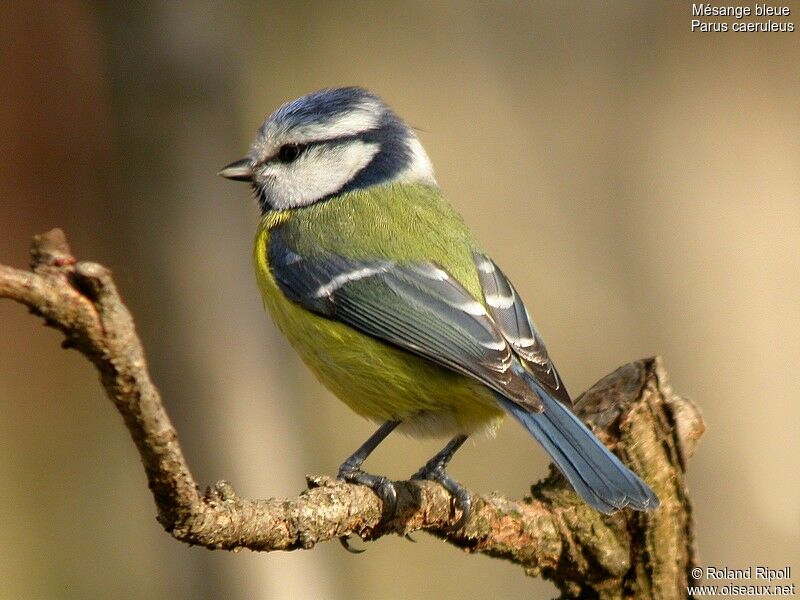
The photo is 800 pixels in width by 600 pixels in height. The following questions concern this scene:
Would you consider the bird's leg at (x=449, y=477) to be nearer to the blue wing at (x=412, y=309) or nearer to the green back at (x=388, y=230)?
the blue wing at (x=412, y=309)

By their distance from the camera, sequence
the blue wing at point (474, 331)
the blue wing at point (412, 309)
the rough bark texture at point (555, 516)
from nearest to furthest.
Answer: the rough bark texture at point (555, 516) → the blue wing at point (474, 331) → the blue wing at point (412, 309)

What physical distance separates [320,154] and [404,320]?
74 centimetres

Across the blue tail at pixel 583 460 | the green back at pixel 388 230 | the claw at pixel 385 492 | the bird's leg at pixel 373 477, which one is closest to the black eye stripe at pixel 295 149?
the green back at pixel 388 230

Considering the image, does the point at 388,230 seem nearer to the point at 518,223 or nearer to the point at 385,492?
the point at 385,492

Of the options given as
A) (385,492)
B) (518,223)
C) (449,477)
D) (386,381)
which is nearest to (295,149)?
(386,381)

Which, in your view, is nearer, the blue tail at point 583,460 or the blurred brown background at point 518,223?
the blue tail at point 583,460

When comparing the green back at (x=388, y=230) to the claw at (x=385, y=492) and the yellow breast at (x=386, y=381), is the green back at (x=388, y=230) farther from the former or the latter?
the claw at (x=385, y=492)

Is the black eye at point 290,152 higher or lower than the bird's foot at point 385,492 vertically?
higher

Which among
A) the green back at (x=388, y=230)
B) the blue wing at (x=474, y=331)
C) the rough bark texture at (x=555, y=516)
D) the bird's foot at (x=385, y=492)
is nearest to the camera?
the rough bark texture at (x=555, y=516)

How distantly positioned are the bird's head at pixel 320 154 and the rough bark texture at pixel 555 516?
0.90m

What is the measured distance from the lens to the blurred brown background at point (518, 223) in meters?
3.70

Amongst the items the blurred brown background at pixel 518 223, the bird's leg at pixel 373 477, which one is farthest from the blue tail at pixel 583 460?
the blurred brown background at pixel 518 223

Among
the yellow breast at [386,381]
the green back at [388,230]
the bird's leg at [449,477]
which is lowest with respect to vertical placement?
the bird's leg at [449,477]

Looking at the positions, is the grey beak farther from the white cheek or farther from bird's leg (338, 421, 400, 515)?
bird's leg (338, 421, 400, 515)
